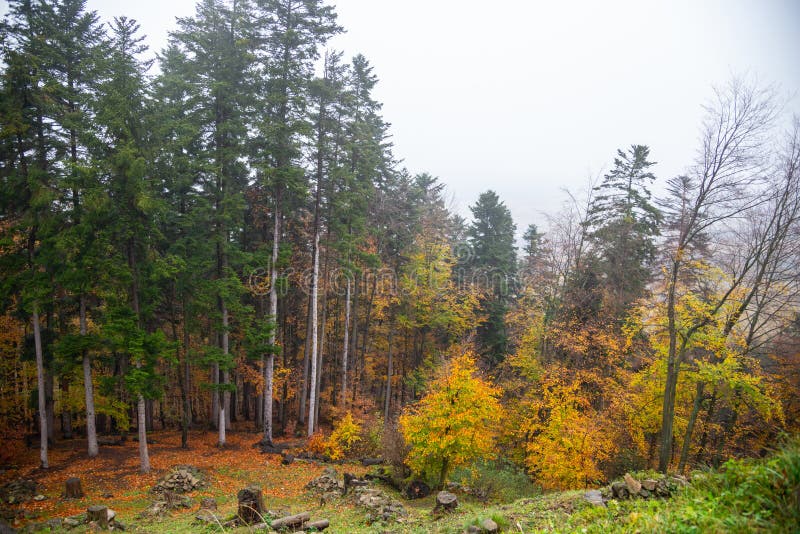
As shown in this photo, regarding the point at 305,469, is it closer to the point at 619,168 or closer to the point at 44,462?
the point at 44,462

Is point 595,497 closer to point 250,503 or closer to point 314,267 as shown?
point 250,503

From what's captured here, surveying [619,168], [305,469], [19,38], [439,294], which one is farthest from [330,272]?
[619,168]

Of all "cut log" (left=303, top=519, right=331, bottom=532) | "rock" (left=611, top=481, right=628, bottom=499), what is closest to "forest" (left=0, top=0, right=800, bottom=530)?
"rock" (left=611, top=481, right=628, bottom=499)

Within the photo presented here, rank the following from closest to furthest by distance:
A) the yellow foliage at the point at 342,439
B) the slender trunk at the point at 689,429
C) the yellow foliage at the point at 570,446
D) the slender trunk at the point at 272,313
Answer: the slender trunk at the point at 689,429 → the yellow foliage at the point at 570,446 → the yellow foliage at the point at 342,439 → the slender trunk at the point at 272,313

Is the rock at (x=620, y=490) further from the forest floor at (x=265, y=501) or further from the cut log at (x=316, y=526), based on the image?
the cut log at (x=316, y=526)

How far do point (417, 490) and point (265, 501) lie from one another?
5.42 meters

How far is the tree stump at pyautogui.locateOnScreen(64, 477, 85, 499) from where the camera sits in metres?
11.9

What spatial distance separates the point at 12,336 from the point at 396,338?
22.1 metres

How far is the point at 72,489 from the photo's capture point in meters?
12.0

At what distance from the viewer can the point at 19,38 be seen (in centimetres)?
1394

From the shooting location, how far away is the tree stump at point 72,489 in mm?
11930

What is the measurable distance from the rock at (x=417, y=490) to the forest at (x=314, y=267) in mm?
538

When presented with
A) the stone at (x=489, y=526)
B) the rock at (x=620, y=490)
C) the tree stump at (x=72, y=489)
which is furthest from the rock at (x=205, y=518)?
the rock at (x=620, y=490)

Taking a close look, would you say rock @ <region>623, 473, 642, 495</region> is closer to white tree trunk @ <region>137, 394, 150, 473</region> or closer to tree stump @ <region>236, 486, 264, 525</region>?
tree stump @ <region>236, 486, 264, 525</region>
